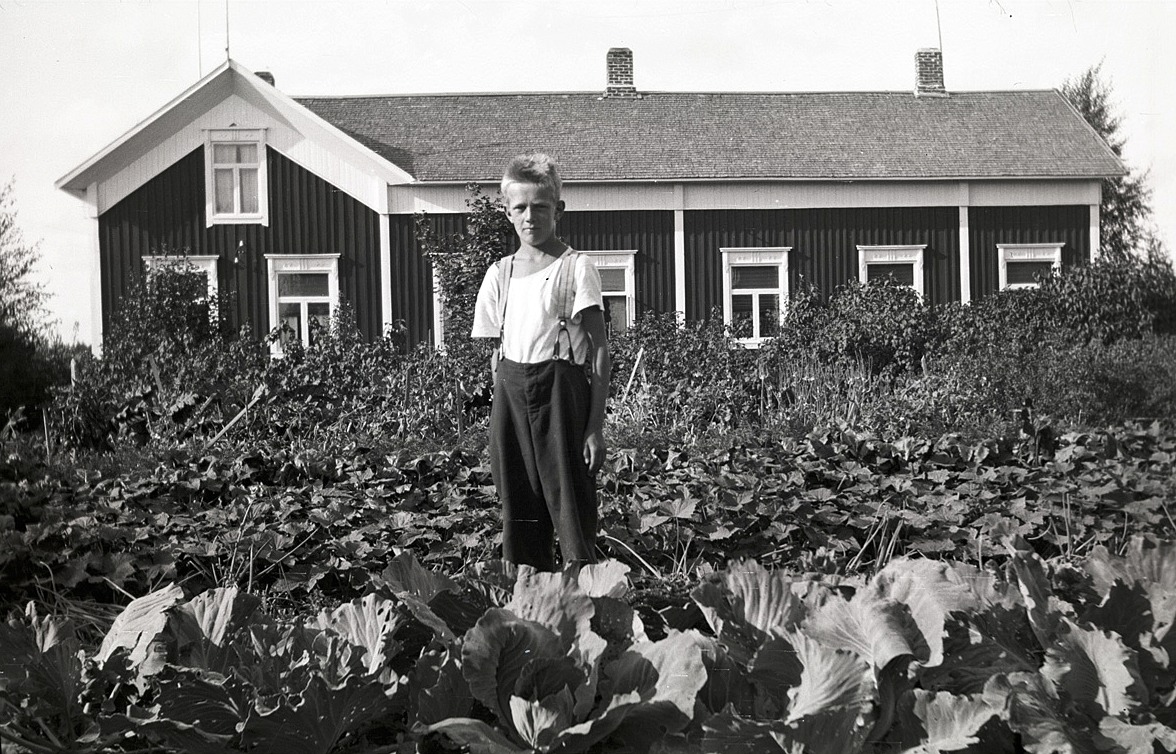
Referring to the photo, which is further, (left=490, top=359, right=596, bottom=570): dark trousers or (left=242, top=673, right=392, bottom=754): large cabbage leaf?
(left=490, top=359, right=596, bottom=570): dark trousers

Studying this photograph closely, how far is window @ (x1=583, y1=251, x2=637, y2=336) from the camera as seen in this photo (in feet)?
39.3

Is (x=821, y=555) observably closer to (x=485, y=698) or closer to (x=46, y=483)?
(x=485, y=698)

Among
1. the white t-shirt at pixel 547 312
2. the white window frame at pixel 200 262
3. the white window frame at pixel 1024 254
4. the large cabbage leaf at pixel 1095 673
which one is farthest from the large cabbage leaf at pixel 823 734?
the white window frame at pixel 1024 254

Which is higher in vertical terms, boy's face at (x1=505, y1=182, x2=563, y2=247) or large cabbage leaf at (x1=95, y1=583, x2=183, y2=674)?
boy's face at (x1=505, y1=182, x2=563, y2=247)

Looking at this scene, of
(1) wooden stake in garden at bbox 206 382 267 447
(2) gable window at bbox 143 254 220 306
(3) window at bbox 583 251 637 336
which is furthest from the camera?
(3) window at bbox 583 251 637 336

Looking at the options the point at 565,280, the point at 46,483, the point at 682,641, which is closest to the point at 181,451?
the point at 46,483

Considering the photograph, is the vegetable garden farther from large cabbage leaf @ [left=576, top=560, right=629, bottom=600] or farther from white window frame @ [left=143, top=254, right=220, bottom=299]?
white window frame @ [left=143, top=254, right=220, bottom=299]

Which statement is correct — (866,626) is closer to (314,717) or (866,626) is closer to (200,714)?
(314,717)

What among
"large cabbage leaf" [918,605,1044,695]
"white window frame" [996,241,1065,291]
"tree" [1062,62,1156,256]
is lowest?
"large cabbage leaf" [918,605,1044,695]

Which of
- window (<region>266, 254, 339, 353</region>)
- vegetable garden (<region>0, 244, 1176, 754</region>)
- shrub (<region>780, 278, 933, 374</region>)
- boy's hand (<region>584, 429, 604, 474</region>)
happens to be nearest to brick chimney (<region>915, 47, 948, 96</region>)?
shrub (<region>780, 278, 933, 374</region>)

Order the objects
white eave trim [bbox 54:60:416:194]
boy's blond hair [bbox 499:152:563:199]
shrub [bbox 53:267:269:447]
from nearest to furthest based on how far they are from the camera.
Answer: boy's blond hair [bbox 499:152:563:199] → shrub [bbox 53:267:269:447] → white eave trim [bbox 54:60:416:194]

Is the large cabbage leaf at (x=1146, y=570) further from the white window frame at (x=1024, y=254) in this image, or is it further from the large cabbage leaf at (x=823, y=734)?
the white window frame at (x=1024, y=254)

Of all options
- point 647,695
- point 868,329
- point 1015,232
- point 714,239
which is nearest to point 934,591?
point 647,695

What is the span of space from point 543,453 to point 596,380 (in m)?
0.23
